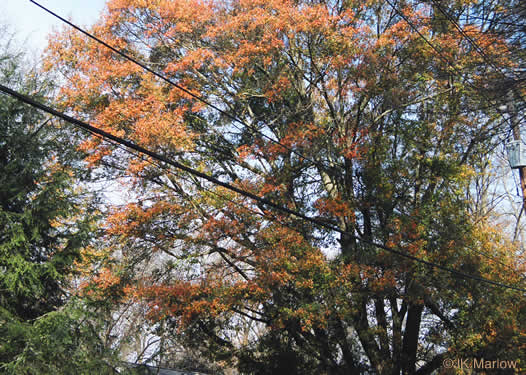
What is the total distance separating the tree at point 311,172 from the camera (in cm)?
1002

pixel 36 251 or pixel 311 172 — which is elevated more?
pixel 311 172

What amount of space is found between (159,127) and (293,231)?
13.1 ft

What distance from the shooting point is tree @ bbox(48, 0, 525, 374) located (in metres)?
10.0

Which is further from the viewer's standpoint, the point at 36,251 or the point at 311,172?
Result: the point at 311,172

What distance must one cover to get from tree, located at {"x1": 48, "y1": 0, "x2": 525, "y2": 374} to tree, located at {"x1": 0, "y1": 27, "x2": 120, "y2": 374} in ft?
7.75

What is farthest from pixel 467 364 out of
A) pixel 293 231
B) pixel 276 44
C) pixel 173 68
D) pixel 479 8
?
pixel 173 68

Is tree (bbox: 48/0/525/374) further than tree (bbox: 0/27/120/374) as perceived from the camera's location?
Yes

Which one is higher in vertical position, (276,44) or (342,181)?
(276,44)

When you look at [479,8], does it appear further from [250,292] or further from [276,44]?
[250,292]

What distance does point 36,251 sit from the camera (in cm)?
831

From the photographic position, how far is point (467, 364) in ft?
32.4

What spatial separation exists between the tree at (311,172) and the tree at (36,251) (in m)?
2.36

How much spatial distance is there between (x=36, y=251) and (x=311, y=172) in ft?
23.8

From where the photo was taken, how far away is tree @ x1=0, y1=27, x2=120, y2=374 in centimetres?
680
